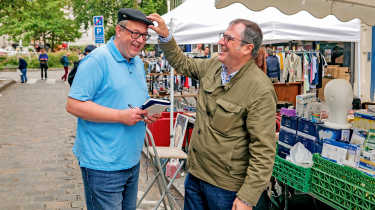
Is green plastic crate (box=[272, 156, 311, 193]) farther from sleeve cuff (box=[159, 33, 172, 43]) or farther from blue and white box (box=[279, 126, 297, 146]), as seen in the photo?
sleeve cuff (box=[159, 33, 172, 43])

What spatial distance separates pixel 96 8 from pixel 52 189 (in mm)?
22190

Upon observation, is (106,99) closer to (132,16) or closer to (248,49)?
(132,16)

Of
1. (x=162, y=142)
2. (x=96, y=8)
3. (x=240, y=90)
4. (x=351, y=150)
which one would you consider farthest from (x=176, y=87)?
(x=96, y=8)

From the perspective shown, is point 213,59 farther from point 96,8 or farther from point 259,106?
point 96,8

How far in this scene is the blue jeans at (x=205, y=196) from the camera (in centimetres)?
224

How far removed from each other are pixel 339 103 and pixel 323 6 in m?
1.35

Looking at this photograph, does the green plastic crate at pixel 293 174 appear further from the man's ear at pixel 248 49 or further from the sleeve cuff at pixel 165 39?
the sleeve cuff at pixel 165 39

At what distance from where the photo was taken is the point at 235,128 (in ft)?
7.07

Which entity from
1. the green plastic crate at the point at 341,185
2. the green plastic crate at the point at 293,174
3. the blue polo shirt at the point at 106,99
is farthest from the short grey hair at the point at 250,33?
the green plastic crate at the point at 293,174

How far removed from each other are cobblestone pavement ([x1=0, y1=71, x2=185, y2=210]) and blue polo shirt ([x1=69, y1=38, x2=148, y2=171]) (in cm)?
239

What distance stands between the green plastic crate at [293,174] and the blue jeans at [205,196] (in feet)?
3.92

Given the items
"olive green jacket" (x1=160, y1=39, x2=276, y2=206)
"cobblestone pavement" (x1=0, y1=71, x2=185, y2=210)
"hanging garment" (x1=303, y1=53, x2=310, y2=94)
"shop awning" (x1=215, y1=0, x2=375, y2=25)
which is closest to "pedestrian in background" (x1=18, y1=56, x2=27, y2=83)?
"cobblestone pavement" (x1=0, y1=71, x2=185, y2=210)

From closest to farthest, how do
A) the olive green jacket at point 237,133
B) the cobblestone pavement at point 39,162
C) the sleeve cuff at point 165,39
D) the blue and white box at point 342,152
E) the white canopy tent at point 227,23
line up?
the olive green jacket at point 237,133
the sleeve cuff at point 165,39
the blue and white box at point 342,152
the cobblestone pavement at point 39,162
the white canopy tent at point 227,23

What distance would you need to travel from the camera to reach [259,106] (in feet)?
6.77
